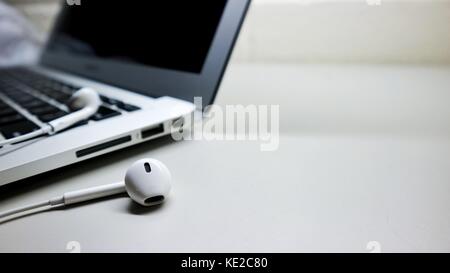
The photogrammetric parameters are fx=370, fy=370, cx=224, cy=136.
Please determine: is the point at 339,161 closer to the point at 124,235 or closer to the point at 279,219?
the point at 279,219

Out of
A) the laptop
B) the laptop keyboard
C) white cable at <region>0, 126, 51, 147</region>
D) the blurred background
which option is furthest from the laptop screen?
the blurred background

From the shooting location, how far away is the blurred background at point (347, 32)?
855 millimetres

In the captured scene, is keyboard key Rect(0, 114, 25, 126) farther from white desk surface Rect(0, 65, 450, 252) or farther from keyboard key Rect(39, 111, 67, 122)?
white desk surface Rect(0, 65, 450, 252)

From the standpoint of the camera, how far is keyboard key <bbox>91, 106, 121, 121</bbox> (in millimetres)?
463

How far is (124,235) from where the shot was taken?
289 mm

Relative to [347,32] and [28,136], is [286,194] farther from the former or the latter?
A: [347,32]

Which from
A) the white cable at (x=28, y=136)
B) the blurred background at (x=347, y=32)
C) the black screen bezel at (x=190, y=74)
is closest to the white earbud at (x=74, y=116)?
the white cable at (x=28, y=136)

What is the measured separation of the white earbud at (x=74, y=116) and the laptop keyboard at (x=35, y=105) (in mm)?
11

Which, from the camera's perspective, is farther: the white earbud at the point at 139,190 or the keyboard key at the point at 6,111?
the keyboard key at the point at 6,111

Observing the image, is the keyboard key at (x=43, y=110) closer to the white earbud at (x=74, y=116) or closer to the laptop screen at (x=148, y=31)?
the white earbud at (x=74, y=116)

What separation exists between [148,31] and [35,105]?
22 centimetres

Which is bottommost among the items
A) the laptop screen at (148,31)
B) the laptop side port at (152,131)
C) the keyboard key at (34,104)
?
the laptop side port at (152,131)

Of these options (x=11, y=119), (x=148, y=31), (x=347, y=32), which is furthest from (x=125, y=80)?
(x=347, y=32)
